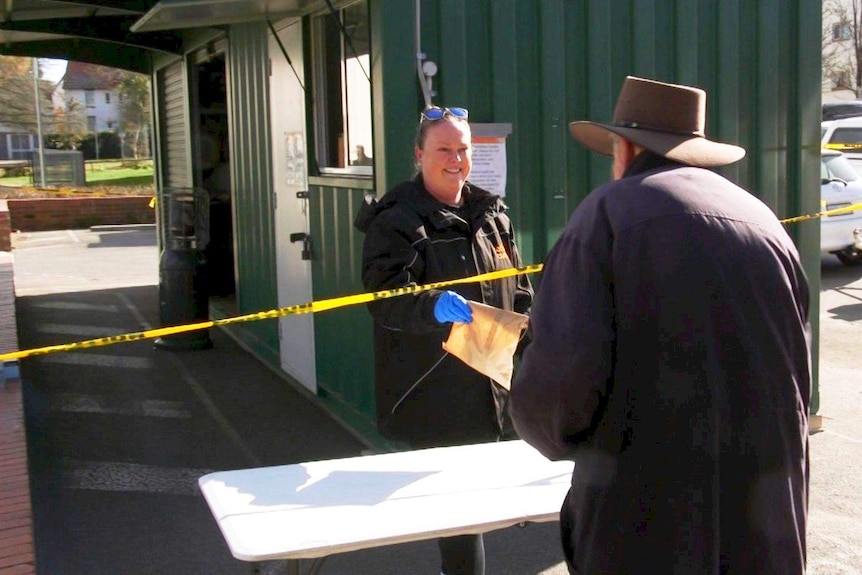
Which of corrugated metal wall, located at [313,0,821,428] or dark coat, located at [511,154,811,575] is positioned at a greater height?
corrugated metal wall, located at [313,0,821,428]

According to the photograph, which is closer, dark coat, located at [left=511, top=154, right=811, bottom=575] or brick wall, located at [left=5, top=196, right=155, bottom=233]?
dark coat, located at [left=511, top=154, right=811, bottom=575]

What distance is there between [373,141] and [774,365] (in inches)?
145

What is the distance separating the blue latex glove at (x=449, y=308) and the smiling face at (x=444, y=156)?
1.50 ft

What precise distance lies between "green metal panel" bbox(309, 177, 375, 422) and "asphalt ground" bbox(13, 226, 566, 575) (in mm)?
338

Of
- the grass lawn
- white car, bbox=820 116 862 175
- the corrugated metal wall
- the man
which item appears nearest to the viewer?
the man

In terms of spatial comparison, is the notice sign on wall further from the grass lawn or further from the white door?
the grass lawn

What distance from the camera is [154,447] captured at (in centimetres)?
671

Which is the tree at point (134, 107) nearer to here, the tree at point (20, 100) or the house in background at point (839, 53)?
the tree at point (20, 100)

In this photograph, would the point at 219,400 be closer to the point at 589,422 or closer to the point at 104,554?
the point at 104,554

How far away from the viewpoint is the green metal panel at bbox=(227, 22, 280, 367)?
8195 millimetres

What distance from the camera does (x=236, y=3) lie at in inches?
239

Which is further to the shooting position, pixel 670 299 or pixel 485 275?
pixel 485 275

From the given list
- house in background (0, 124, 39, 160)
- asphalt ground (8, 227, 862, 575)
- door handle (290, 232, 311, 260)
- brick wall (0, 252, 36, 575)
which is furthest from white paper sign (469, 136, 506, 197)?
house in background (0, 124, 39, 160)

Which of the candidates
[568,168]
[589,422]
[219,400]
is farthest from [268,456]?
[589,422]
